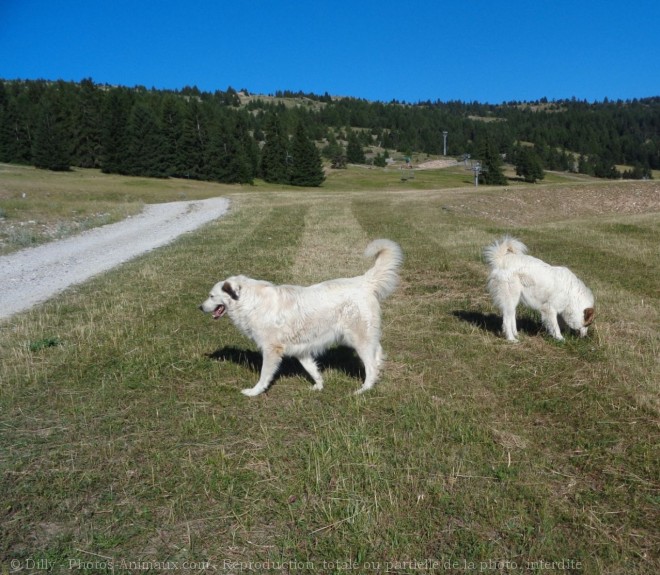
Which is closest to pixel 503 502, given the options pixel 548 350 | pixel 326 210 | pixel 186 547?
pixel 186 547

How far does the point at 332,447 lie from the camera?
5270 mm

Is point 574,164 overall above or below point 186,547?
above

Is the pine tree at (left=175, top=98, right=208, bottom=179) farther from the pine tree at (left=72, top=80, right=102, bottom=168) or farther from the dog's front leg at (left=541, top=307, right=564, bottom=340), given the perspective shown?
the dog's front leg at (left=541, top=307, right=564, bottom=340)

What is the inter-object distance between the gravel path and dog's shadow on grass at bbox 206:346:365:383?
5.80m

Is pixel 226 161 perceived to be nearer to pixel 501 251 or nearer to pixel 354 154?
pixel 354 154

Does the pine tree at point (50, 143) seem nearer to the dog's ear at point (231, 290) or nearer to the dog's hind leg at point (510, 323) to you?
the dog's ear at point (231, 290)

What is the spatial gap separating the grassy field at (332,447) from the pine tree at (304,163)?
81856 millimetres

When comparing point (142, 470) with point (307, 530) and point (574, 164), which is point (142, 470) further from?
point (574, 164)

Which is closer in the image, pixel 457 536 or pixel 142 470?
pixel 457 536

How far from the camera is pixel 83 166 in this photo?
8906 centimetres

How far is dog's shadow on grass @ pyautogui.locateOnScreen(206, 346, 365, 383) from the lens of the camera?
25.5ft

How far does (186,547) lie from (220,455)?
1.31 metres

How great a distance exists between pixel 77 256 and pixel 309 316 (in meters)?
16.0

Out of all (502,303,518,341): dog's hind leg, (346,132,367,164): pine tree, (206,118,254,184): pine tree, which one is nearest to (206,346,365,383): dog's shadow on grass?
(502,303,518,341): dog's hind leg
